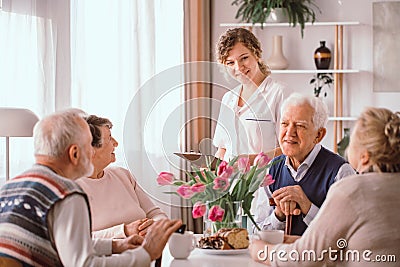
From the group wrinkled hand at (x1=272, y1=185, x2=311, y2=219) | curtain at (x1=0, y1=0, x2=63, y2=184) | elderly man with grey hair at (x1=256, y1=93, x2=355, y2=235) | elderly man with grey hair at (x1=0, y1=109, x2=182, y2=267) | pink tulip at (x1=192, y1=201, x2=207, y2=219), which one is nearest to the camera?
elderly man with grey hair at (x1=0, y1=109, x2=182, y2=267)

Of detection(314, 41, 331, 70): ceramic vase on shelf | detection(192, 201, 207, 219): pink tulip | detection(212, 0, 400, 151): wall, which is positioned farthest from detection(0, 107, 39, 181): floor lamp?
detection(314, 41, 331, 70): ceramic vase on shelf

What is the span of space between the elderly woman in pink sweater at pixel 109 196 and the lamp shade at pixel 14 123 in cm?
28

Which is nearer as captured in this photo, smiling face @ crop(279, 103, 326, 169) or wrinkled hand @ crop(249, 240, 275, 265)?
wrinkled hand @ crop(249, 240, 275, 265)

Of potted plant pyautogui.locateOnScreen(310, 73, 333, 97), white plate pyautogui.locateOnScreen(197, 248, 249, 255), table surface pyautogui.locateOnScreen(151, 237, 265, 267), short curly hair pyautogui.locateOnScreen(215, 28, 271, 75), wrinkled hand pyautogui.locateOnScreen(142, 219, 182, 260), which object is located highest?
short curly hair pyautogui.locateOnScreen(215, 28, 271, 75)

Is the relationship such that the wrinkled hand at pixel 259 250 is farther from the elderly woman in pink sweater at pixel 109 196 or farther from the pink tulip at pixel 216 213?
the elderly woman in pink sweater at pixel 109 196

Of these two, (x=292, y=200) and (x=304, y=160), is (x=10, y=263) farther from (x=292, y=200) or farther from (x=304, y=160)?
(x=304, y=160)

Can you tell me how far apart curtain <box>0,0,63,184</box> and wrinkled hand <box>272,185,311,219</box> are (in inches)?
52.8

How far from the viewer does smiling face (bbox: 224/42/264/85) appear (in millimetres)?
3207

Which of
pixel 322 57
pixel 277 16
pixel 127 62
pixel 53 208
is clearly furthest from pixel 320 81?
pixel 53 208

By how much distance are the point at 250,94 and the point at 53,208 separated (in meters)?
1.51

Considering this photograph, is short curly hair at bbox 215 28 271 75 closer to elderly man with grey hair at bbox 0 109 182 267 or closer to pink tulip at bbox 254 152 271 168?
pink tulip at bbox 254 152 271 168

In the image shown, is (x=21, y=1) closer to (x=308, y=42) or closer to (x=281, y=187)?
(x=281, y=187)

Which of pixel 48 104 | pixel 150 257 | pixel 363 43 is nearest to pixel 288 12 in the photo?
pixel 363 43

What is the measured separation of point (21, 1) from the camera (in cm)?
343
